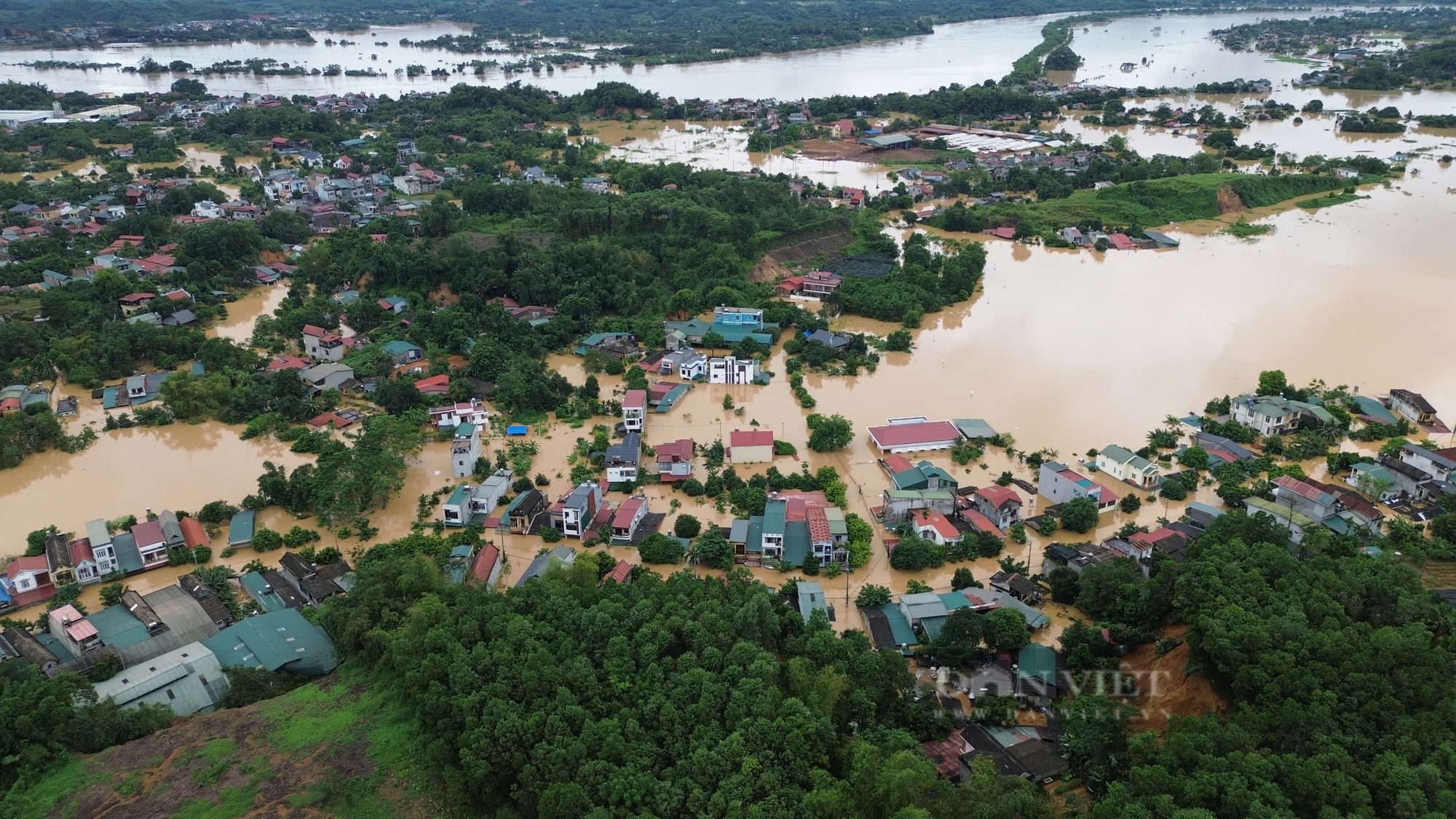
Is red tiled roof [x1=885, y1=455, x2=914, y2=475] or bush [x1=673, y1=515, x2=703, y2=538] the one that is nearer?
bush [x1=673, y1=515, x2=703, y2=538]

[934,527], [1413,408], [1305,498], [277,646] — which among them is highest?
[1413,408]

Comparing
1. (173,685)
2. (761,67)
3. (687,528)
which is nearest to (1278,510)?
(687,528)

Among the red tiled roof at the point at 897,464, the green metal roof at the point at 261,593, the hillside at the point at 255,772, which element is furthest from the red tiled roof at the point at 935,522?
the green metal roof at the point at 261,593

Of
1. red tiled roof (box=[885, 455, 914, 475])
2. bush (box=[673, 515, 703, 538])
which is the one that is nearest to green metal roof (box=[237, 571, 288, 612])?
bush (box=[673, 515, 703, 538])

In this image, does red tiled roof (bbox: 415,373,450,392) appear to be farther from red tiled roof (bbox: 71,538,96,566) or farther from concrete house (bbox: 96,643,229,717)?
concrete house (bbox: 96,643,229,717)

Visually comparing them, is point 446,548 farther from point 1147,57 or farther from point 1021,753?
point 1147,57

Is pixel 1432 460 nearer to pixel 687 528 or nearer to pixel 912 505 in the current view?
pixel 912 505

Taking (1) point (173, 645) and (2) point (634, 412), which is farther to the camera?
(2) point (634, 412)
